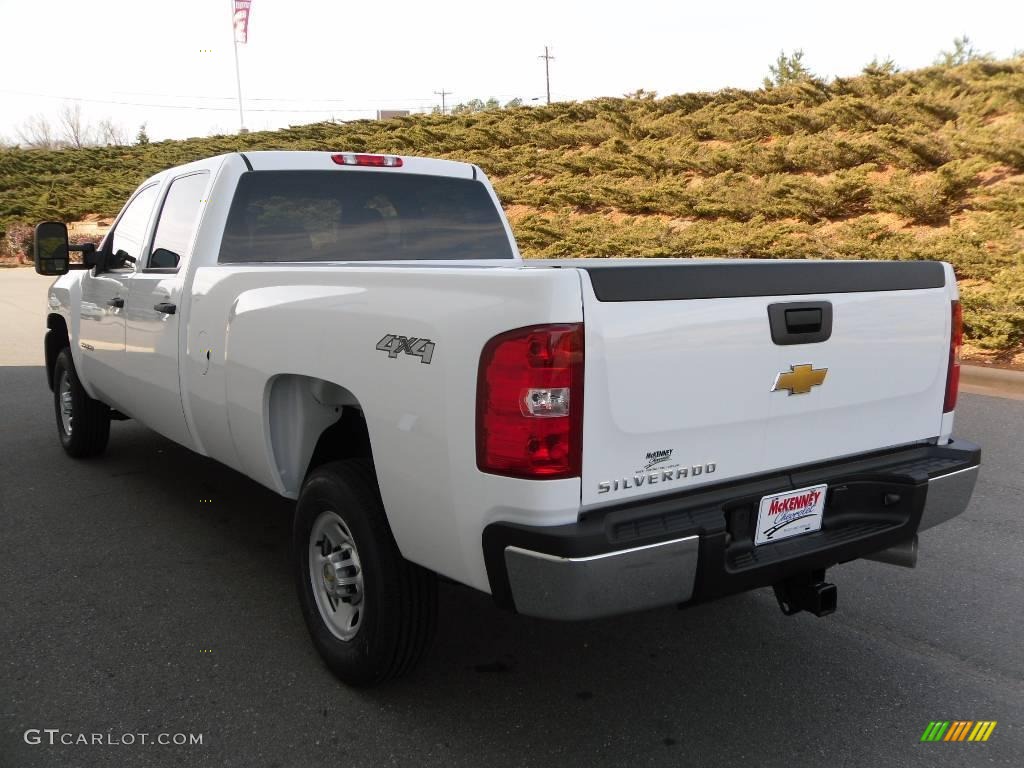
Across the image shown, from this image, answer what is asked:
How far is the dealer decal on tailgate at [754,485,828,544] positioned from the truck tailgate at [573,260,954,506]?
0.10 meters

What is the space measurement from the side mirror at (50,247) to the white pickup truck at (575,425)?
67.9 inches

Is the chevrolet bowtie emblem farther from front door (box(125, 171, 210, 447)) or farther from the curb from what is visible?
the curb

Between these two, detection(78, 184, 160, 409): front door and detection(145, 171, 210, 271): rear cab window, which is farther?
detection(78, 184, 160, 409): front door

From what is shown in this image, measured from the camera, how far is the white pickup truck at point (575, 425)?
7.77 feet

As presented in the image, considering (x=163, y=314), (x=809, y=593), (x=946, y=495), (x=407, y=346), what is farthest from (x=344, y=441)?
(x=946, y=495)

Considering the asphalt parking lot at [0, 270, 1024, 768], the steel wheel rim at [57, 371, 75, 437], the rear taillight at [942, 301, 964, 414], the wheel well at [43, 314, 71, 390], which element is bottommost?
the asphalt parking lot at [0, 270, 1024, 768]

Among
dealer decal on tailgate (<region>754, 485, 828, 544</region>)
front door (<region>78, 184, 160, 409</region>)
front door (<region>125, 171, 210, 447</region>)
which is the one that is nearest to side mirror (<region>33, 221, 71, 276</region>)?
front door (<region>78, 184, 160, 409</region>)

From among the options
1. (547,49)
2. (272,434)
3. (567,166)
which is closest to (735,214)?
(567,166)

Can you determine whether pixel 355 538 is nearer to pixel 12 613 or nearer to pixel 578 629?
pixel 578 629

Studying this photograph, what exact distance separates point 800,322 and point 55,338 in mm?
5752

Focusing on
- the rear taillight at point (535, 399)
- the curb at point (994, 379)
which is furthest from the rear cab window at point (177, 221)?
the curb at point (994, 379)

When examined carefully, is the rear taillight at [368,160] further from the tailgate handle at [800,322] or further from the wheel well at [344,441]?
the tailgate handle at [800,322]

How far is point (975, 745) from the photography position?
2824 millimetres

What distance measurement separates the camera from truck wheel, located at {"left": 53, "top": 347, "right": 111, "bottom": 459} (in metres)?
6.17
